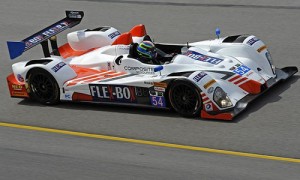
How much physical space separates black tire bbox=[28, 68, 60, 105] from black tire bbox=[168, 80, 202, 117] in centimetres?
216

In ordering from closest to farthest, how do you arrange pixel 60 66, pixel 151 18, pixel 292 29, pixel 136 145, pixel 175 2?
pixel 136 145
pixel 60 66
pixel 292 29
pixel 151 18
pixel 175 2

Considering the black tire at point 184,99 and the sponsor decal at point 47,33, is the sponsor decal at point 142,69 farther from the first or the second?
the sponsor decal at point 47,33

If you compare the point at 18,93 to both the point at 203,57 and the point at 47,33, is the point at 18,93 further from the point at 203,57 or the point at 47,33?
the point at 203,57

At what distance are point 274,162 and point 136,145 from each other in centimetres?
204

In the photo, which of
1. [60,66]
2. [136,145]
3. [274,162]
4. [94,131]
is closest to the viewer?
[274,162]

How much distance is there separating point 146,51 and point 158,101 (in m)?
1.06

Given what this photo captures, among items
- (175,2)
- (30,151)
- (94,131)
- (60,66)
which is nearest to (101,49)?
(60,66)

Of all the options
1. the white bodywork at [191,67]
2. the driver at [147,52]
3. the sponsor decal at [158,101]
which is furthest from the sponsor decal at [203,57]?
the sponsor decal at [158,101]

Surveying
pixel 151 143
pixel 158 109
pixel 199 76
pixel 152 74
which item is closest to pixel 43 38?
pixel 152 74

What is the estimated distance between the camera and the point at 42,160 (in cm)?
1020

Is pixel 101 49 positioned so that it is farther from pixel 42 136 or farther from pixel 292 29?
pixel 292 29

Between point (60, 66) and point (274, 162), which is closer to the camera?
point (274, 162)

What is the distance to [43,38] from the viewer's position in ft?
42.7

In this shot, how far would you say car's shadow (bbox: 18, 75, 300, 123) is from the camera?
11663 millimetres
